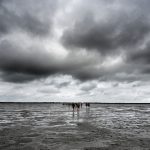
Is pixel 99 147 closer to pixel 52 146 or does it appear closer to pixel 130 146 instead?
pixel 130 146

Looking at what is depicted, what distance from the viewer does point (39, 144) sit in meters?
14.3

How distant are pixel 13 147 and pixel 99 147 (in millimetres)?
5506

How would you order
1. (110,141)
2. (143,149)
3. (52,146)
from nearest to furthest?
(143,149) → (52,146) → (110,141)

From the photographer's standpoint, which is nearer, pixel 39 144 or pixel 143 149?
pixel 143 149

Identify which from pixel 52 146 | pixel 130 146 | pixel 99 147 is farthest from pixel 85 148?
pixel 130 146

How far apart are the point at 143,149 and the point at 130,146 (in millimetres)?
1073

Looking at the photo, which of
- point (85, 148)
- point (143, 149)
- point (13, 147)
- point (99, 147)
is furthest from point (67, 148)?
point (143, 149)

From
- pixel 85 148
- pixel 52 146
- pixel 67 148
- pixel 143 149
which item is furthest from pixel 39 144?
pixel 143 149

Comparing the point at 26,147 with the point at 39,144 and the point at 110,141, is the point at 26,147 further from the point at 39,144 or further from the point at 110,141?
the point at 110,141

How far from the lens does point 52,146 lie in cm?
1376

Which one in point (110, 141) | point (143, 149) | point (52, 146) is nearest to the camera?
point (143, 149)

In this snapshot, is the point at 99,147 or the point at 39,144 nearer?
the point at 99,147

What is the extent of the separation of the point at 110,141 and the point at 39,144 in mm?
5209

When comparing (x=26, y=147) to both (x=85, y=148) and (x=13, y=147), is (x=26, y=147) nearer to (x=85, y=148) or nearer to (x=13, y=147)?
(x=13, y=147)
